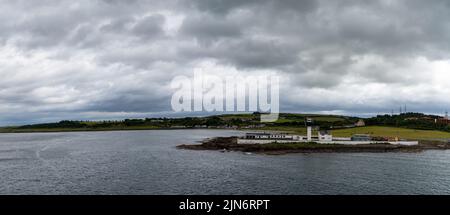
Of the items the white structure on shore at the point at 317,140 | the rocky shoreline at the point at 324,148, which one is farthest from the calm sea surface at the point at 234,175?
the white structure on shore at the point at 317,140

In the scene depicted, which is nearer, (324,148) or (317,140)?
(324,148)

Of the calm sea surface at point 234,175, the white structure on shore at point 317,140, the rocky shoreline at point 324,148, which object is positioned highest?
the white structure on shore at point 317,140

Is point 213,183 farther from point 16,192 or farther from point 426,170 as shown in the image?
point 426,170

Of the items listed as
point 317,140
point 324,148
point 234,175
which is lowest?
point 234,175

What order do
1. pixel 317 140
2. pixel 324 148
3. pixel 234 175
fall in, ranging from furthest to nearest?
pixel 317 140
pixel 324 148
pixel 234 175

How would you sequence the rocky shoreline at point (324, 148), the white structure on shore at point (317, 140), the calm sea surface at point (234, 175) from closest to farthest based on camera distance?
the calm sea surface at point (234, 175)
the rocky shoreline at point (324, 148)
the white structure on shore at point (317, 140)

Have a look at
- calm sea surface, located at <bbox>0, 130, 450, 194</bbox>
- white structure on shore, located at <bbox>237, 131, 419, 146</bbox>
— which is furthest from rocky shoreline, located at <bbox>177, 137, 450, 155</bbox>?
calm sea surface, located at <bbox>0, 130, 450, 194</bbox>

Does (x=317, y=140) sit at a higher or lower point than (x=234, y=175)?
higher

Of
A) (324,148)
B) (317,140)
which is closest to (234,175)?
(324,148)

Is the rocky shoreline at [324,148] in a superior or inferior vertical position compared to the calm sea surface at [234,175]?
superior

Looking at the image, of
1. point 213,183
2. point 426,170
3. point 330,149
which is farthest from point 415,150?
point 213,183

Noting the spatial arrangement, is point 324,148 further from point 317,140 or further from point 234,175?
point 234,175

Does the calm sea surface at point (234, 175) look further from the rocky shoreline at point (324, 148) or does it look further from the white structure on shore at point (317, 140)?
the white structure on shore at point (317, 140)
